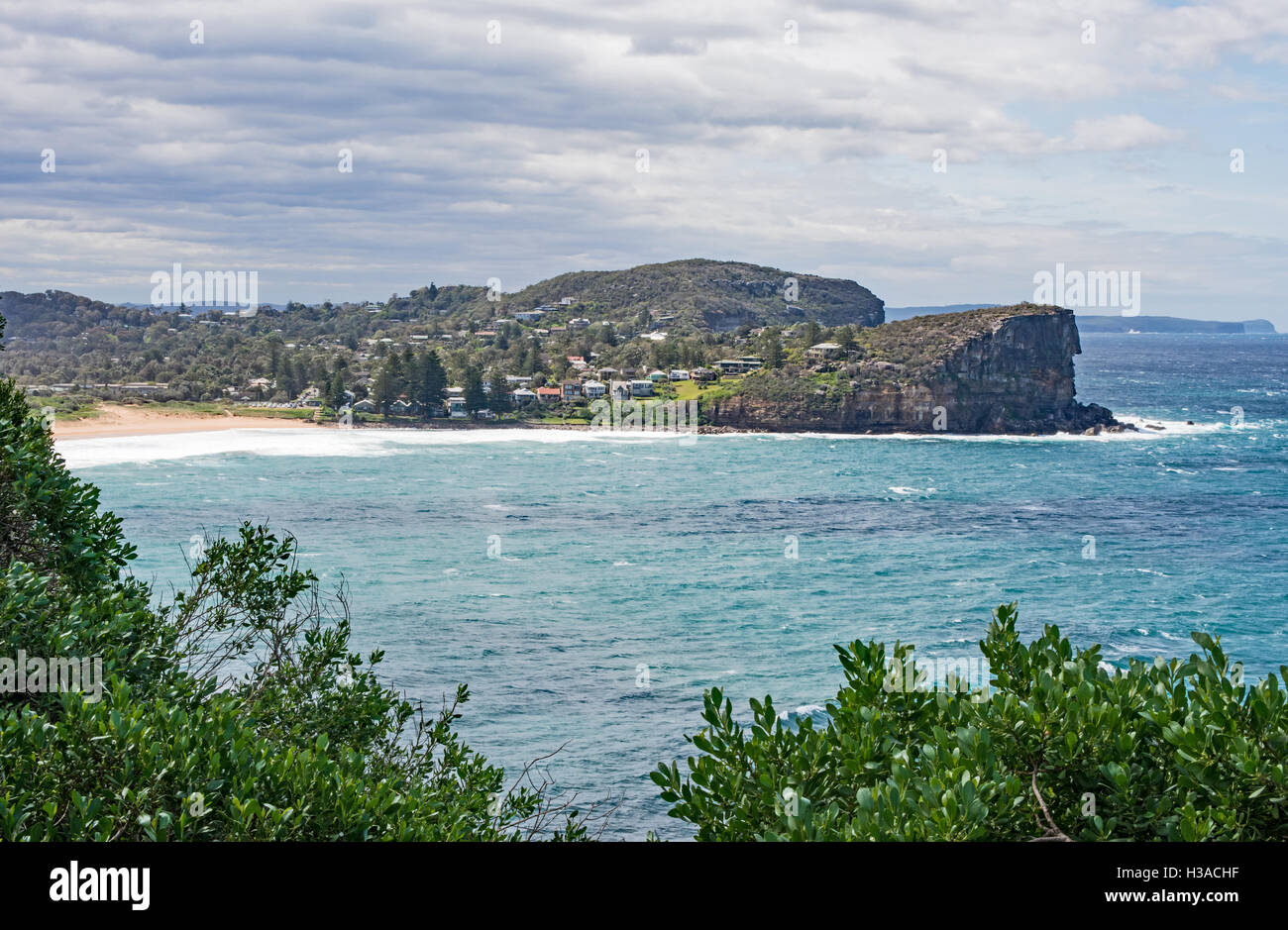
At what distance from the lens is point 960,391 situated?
10625cm

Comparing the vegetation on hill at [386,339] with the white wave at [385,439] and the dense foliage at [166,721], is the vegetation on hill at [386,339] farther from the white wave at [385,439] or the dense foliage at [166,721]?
the dense foliage at [166,721]

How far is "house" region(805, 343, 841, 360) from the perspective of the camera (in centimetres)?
11375

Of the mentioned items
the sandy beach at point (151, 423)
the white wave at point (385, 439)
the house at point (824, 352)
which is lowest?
the white wave at point (385, 439)

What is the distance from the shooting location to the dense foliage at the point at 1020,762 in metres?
4.61

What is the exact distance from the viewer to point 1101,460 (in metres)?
87.8

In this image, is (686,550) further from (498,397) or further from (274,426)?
(274,426)


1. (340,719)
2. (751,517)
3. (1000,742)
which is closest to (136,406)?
(751,517)

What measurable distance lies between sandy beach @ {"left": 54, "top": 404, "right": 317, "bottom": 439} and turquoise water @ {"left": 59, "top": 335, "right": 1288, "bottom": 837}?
5.24m

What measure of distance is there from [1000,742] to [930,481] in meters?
76.4

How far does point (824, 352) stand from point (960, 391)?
15.9m

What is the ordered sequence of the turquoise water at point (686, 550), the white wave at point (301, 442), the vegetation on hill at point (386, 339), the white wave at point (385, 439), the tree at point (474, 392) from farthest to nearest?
the vegetation on hill at point (386, 339) < the tree at point (474, 392) < the white wave at point (385, 439) < the white wave at point (301, 442) < the turquoise water at point (686, 550)

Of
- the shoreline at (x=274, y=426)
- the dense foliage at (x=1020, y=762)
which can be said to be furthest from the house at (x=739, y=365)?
the dense foliage at (x=1020, y=762)

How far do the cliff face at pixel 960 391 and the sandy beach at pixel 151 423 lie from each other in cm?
4796

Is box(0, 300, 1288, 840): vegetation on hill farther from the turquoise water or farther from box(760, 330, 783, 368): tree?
box(760, 330, 783, 368): tree
